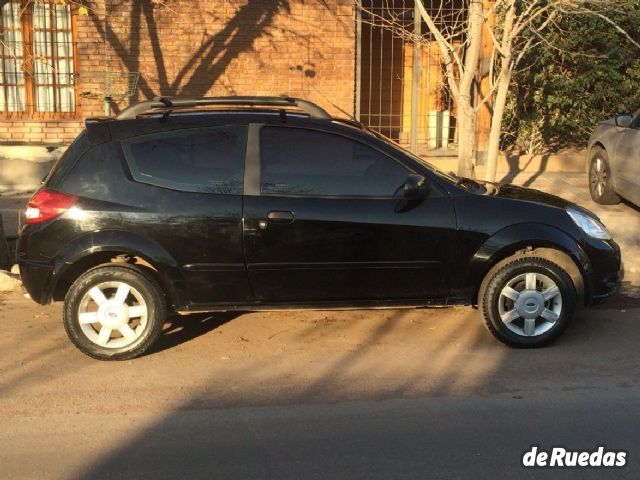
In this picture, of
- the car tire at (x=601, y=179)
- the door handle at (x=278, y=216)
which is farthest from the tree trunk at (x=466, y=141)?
the door handle at (x=278, y=216)

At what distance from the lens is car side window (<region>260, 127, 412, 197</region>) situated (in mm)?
5609

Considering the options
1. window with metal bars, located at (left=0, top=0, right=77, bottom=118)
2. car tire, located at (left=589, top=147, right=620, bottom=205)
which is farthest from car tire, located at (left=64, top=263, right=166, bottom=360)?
window with metal bars, located at (left=0, top=0, right=77, bottom=118)

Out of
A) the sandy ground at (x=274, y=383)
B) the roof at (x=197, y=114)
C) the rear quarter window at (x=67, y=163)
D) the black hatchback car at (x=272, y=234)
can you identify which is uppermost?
the roof at (x=197, y=114)

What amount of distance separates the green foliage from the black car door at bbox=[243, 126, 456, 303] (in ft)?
25.9

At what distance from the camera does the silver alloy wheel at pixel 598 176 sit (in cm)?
1023

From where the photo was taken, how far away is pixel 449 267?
5699 millimetres

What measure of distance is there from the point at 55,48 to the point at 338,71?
14.8ft

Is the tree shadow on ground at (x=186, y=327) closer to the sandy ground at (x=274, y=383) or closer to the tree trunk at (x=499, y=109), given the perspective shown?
the sandy ground at (x=274, y=383)

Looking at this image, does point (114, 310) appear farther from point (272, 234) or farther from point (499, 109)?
point (499, 109)

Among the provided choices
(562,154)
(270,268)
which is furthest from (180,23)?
(270,268)

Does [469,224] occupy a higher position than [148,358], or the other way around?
[469,224]

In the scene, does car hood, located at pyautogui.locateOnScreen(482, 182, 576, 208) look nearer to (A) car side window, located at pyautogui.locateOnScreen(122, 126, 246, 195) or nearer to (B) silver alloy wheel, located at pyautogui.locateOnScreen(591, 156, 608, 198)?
(A) car side window, located at pyautogui.locateOnScreen(122, 126, 246, 195)

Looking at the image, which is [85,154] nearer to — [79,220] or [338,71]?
[79,220]

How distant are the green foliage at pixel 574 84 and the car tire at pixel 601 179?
2.50 metres
